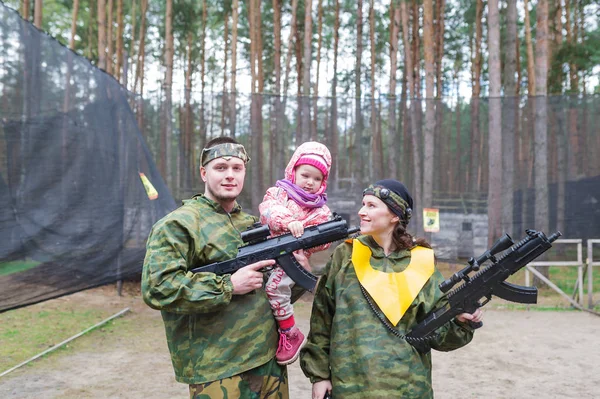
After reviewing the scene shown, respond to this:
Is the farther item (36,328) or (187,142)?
(187,142)

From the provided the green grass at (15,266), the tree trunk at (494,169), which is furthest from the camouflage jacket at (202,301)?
the tree trunk at (494,169)

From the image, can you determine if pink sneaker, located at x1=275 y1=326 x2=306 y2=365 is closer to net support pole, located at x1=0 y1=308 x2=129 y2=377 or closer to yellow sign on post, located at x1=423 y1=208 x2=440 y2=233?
net support pole, located at x1=0 y1=308 x2=129 y2=377

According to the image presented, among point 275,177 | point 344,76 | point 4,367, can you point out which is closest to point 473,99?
point 275,177

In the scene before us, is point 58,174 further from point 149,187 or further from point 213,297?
point 213,297

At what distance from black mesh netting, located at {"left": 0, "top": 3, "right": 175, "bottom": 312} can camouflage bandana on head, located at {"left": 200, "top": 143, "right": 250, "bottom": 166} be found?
86.8 inches

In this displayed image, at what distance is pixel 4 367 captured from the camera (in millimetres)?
4895

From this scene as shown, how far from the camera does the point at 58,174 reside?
14.0ft

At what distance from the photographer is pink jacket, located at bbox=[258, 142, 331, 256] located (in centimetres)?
215

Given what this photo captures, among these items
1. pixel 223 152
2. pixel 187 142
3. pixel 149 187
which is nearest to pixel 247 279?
pixel 223 152

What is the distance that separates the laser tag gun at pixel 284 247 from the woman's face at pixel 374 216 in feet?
0.18

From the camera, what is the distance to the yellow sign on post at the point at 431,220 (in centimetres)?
772

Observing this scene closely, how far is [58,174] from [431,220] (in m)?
5.55

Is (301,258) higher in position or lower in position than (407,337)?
higher

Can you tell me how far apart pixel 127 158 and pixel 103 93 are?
893 mm
